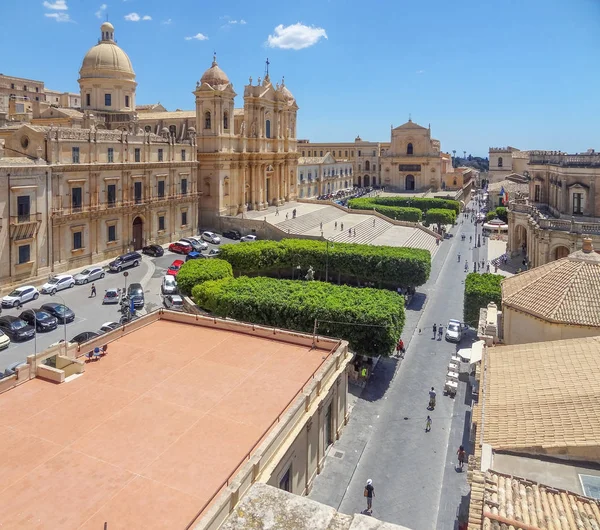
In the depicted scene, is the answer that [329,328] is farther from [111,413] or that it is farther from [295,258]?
[295,258]

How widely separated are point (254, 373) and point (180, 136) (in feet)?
181

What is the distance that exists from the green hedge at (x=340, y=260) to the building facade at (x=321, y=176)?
5073cm

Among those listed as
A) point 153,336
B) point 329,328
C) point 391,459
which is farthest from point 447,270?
point 153,336

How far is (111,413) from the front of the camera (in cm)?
1647

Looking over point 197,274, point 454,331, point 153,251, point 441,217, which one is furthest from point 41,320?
point 441,217

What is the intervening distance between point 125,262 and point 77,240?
4592 millimetres

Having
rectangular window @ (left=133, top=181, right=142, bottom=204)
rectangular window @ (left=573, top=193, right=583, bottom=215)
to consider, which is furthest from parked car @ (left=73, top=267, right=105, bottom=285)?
rectangular window @ (left=573, top=193, right=583, bottom=215)

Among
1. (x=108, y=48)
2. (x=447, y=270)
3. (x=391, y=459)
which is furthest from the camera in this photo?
(x=108, y=48)

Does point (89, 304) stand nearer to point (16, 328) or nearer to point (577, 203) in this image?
point (16, 328)

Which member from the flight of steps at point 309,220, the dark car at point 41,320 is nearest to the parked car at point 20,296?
the dark car at point 41,320

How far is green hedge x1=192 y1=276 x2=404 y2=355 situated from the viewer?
28781 millimetres

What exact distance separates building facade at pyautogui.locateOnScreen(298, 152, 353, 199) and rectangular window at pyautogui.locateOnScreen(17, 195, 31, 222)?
2346 inches

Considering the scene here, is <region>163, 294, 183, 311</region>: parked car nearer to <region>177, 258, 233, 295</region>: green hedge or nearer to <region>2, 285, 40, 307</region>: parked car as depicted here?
<region>177, 258, 233, 295</region>: green hedge

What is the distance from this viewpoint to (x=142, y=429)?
Answer: 15539 mm
